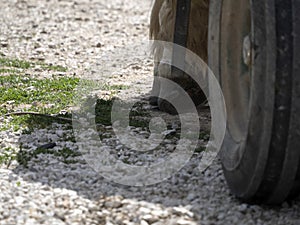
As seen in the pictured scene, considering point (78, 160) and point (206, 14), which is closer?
point (78, 160)

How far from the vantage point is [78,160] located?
14.5ft

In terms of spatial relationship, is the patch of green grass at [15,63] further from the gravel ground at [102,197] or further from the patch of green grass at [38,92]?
the gravel ground at [102,197]

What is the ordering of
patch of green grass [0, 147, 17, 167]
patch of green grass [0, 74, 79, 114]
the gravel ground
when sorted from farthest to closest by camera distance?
patch of green grass [0, 74, 79, 114], patch of green grass [0, 147, 17, 167], the gravel ground

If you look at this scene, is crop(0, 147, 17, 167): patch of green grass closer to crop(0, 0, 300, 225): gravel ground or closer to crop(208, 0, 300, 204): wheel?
crop(0, 0, 300, 225): gravel ground

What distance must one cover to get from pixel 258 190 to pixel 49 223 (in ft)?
3.10

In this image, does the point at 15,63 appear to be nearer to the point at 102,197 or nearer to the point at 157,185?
the point at 157,185

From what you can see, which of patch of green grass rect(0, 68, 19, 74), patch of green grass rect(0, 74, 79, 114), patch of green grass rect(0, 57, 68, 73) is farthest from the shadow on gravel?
patch of green grass rect(0, 57, 68, 73)

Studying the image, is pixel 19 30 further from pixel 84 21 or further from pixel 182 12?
pixel 182 12

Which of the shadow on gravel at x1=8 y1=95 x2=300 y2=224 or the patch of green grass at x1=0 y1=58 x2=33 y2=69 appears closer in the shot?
the shadow on gravel at x1=8 y1=95 x2=300 y2=224

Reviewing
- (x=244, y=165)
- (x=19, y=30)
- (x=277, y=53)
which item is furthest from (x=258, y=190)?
(x=19, y=30)

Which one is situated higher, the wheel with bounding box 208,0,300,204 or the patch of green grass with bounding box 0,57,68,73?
Result: the patch of green grass with bounding box 0,57,68,73

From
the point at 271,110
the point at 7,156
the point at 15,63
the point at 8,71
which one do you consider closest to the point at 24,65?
the point at 15,63

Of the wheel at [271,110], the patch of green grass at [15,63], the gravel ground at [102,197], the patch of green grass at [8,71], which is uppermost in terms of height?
the patch of green grass at [15,63]

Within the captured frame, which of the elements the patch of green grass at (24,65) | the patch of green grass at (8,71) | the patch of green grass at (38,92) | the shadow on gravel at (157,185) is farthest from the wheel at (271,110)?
the patch of green grass at (24,65)
